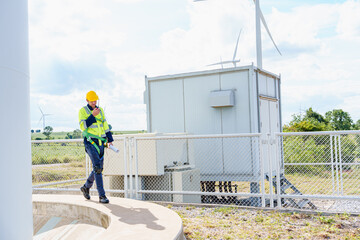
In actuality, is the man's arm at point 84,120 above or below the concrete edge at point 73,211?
above

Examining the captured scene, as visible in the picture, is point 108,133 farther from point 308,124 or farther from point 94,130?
point 308,124

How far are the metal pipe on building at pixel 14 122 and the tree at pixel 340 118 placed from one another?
3711cm

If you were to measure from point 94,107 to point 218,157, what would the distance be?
206 inches

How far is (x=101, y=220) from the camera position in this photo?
5996 mm

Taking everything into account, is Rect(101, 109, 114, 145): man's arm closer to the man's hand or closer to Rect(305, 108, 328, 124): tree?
the man's hand

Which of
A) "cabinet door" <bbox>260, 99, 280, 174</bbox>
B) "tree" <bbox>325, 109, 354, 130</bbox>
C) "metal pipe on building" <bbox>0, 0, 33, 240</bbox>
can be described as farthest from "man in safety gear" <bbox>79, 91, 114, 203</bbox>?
"tree" <bbox>325, 109, 354, 130</bbox>

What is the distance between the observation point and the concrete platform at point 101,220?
188 inches

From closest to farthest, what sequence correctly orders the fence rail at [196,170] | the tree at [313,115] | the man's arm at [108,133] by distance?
1. the man's arm at [108,133]
2. the fence rail at [196,170]
3. the tree at [313,115]

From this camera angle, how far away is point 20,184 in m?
4.07

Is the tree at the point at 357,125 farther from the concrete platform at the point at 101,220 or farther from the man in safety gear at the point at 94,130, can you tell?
the man in safety gear at the point at 94,130

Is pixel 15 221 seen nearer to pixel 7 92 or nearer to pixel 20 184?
pixel 20 184

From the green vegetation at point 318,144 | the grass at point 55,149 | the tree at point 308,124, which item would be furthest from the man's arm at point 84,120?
the tree at point 308,124

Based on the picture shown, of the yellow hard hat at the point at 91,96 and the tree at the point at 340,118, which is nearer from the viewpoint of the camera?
the yellow hard hat at the point at 91,96

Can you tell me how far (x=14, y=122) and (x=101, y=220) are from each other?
2.61 meters
